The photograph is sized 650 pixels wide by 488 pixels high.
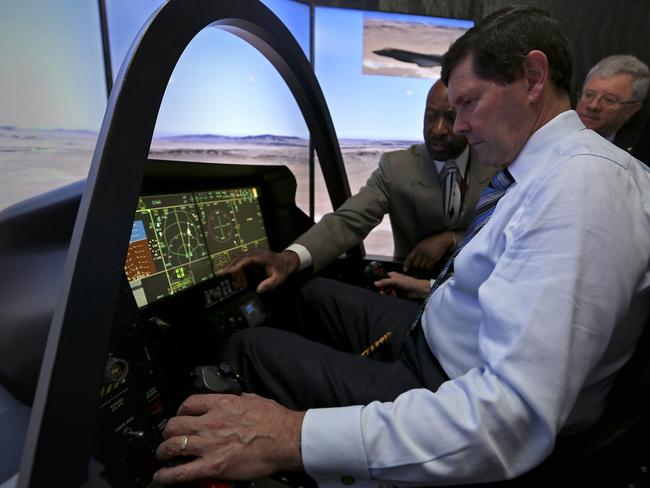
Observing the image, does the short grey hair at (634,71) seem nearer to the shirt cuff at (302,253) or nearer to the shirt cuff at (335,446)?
the shirt cuff at (302,253)

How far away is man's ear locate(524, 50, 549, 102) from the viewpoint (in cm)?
62

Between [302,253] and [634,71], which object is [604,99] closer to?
[634,71]

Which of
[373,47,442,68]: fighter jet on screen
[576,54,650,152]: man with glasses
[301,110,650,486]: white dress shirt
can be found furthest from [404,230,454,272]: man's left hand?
[373,47,442,68]: fighter jet on screen

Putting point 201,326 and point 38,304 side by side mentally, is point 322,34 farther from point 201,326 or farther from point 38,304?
point 38,304

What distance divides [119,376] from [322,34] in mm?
2496

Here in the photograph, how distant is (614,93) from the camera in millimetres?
1959

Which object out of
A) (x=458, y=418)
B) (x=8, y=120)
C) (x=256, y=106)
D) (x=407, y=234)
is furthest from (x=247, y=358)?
(x=256, y=106)

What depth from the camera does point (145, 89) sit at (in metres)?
0.51

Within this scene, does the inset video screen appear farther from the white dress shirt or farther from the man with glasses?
the man with glasses

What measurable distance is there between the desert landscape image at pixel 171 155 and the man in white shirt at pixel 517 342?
60 centimetres

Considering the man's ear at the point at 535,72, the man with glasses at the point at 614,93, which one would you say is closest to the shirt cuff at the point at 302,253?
the man's ear at the point at 535,72

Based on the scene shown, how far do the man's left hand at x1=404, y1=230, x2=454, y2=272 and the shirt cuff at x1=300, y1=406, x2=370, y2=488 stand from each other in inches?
36.3

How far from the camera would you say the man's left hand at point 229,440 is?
48 cm

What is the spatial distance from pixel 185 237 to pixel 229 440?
0.48 metres
